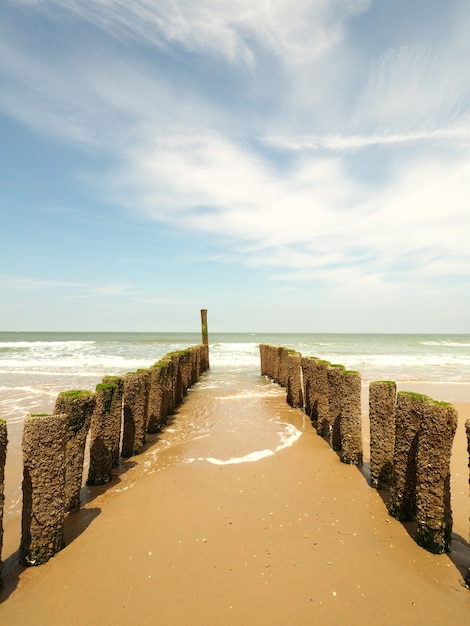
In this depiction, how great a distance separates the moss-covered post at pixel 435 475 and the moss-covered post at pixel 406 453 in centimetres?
23

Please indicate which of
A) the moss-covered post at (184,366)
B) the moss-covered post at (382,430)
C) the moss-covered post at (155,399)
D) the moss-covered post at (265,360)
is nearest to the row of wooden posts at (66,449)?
the moss-covered post at (155,399)

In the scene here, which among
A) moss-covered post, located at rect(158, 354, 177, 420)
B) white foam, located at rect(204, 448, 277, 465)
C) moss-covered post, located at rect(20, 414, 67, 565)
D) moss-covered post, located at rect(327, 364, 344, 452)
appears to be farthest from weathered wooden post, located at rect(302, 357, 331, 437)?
moss-covered post, located at rect(20, 414, 67, 565)

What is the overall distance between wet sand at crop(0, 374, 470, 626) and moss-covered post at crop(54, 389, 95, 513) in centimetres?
33

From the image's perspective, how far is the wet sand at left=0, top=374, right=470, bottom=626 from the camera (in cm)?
346

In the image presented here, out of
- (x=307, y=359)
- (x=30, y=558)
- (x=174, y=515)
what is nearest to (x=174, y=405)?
(x=307, y=359)

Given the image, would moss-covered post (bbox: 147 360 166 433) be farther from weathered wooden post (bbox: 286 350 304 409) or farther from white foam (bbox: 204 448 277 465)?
weathered wooden post (bbox: 286 350 304 409)

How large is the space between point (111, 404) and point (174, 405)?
6.01 m

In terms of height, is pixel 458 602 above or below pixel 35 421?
below

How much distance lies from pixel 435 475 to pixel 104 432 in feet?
17.3

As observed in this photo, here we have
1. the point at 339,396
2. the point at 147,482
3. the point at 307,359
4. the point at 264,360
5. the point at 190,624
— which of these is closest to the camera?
the point at 190,624

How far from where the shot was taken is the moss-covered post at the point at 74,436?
5145mm

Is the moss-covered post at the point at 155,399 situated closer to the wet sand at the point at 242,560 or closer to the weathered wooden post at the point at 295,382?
the wet sand at the point at 242,560

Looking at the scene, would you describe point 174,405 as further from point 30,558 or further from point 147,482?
point 30,558

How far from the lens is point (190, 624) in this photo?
10.9 feet
